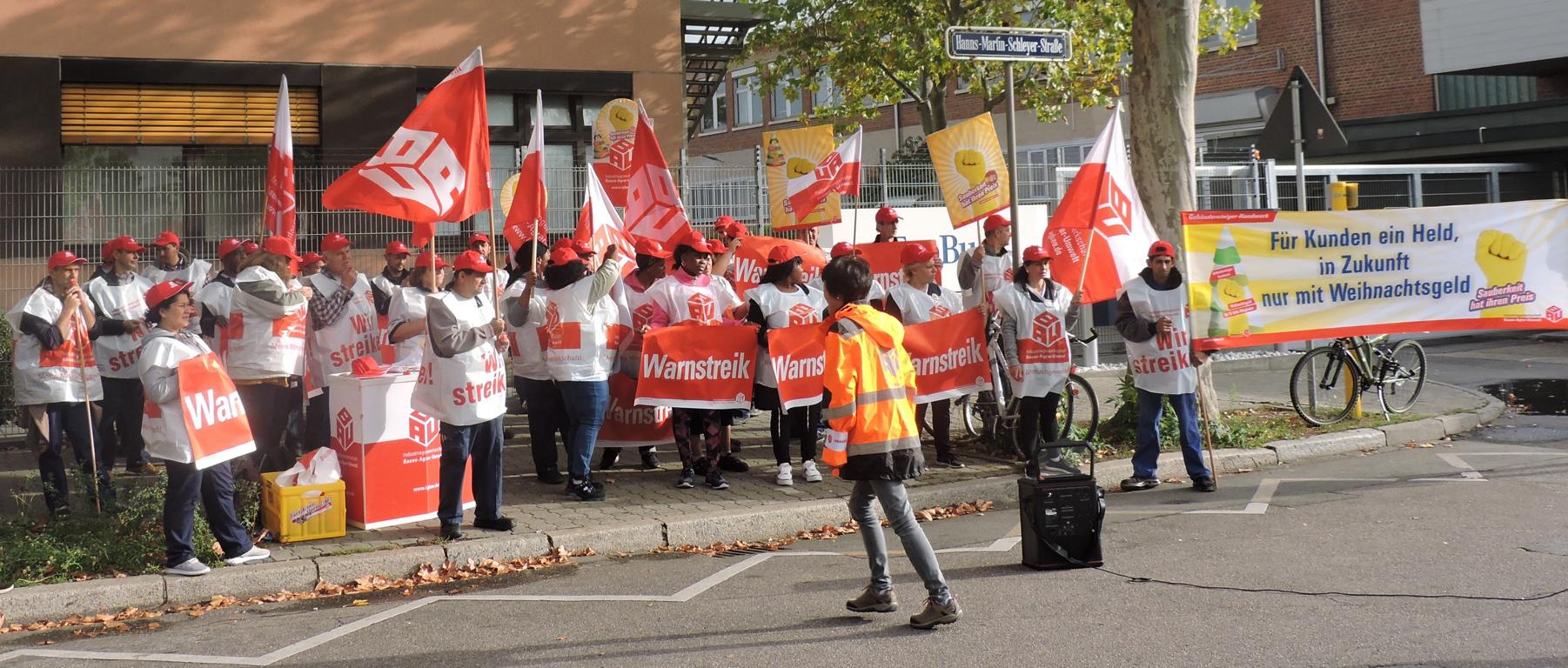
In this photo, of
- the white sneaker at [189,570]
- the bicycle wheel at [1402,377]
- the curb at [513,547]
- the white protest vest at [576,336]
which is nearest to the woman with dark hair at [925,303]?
the curb at [513,547]

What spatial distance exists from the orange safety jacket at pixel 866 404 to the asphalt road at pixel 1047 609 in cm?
72

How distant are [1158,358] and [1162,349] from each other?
0.07 metres

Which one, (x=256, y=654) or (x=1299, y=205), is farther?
(x=1299, y=205)

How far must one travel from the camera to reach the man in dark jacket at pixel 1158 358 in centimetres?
909

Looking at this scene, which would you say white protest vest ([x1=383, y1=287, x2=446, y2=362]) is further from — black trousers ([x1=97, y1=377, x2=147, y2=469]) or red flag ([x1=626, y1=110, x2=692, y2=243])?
red flag ([x1=626, y1=110, x2=692, y2=243])

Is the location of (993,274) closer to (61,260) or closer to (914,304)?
(914,304)

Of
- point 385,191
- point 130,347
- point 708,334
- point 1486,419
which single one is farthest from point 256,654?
point 1486,419

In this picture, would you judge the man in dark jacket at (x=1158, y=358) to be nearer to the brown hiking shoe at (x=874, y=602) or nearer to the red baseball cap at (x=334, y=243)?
the brown hiking shoe at (x=874, y=602)

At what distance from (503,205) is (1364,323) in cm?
898

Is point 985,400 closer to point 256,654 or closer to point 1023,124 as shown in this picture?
point 256,654

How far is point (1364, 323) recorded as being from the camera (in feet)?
36.8

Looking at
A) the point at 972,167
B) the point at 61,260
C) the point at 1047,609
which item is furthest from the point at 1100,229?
the point at 61,260

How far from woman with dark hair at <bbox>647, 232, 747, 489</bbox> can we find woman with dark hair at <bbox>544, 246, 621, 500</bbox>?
2.56 ft

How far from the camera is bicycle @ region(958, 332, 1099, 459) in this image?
1029 centimetres
